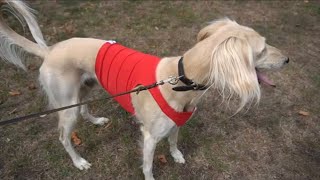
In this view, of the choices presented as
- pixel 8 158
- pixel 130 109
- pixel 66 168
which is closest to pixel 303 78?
pixel 130 109

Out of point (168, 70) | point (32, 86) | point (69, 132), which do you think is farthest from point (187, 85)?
point (32, 86)

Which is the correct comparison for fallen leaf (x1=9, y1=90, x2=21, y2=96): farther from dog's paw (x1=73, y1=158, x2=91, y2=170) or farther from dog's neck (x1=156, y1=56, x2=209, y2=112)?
dog's neck (x1=156, y1=56, x2=209, y2=112)

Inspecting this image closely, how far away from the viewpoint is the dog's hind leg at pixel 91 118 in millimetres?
4324

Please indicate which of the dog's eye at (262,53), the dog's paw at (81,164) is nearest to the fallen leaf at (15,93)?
the dog's paw at (81,164)

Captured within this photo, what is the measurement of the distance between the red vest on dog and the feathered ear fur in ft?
2.24

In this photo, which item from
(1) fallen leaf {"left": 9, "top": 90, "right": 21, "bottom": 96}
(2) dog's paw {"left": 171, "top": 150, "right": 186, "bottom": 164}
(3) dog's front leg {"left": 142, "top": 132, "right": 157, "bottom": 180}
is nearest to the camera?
(3) dog's front leg {"left": 142, "top": 132, "right": 157, "bottom": 180}

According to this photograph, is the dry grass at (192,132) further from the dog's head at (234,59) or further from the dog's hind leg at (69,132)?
the dog's head at (234,59)

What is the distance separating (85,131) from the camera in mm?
4375

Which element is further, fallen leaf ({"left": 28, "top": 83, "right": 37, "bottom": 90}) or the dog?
fallen leaf ({"left": 28, "top": 83, "right": 37, "bottom": 90})

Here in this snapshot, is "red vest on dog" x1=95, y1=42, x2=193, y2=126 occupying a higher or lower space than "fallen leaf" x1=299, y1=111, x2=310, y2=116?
higher

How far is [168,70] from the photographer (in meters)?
2.98

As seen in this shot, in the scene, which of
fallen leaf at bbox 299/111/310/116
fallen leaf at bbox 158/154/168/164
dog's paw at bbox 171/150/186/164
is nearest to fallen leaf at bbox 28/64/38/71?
fallen leaf at bbox 158/154/168/164

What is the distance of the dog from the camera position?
245 cm

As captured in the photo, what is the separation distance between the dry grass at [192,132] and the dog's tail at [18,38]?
126 centimetres
